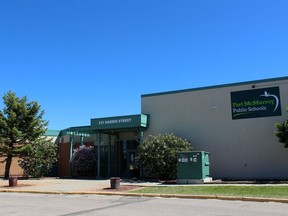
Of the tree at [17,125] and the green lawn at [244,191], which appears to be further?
the tree at [17,125]

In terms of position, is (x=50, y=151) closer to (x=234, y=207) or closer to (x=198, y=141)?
(x=198, y=141)

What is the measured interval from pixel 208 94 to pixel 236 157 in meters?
4.79

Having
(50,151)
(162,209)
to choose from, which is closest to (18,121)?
(50,151)

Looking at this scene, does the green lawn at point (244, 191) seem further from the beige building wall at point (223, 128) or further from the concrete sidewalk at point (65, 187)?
the beige building wall at point (223, 128)

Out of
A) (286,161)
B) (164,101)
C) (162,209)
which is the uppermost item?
(164,101)

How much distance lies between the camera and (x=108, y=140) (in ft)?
103

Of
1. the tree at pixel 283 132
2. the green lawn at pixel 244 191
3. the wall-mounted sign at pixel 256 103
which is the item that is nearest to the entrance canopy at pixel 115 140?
the wall-mounted sign at pixel 256 103

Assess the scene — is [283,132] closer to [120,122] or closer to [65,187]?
[120,122]

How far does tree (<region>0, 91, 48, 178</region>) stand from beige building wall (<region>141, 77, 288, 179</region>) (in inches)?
359

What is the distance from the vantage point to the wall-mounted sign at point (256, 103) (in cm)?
2427

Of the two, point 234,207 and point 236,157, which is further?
point 236,157

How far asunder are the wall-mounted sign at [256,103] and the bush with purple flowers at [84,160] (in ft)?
40.1

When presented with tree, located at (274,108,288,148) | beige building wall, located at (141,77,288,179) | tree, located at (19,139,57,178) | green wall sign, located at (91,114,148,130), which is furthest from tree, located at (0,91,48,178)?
tree, located at (274,108,288,148)

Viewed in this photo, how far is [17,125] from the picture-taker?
30031mm
